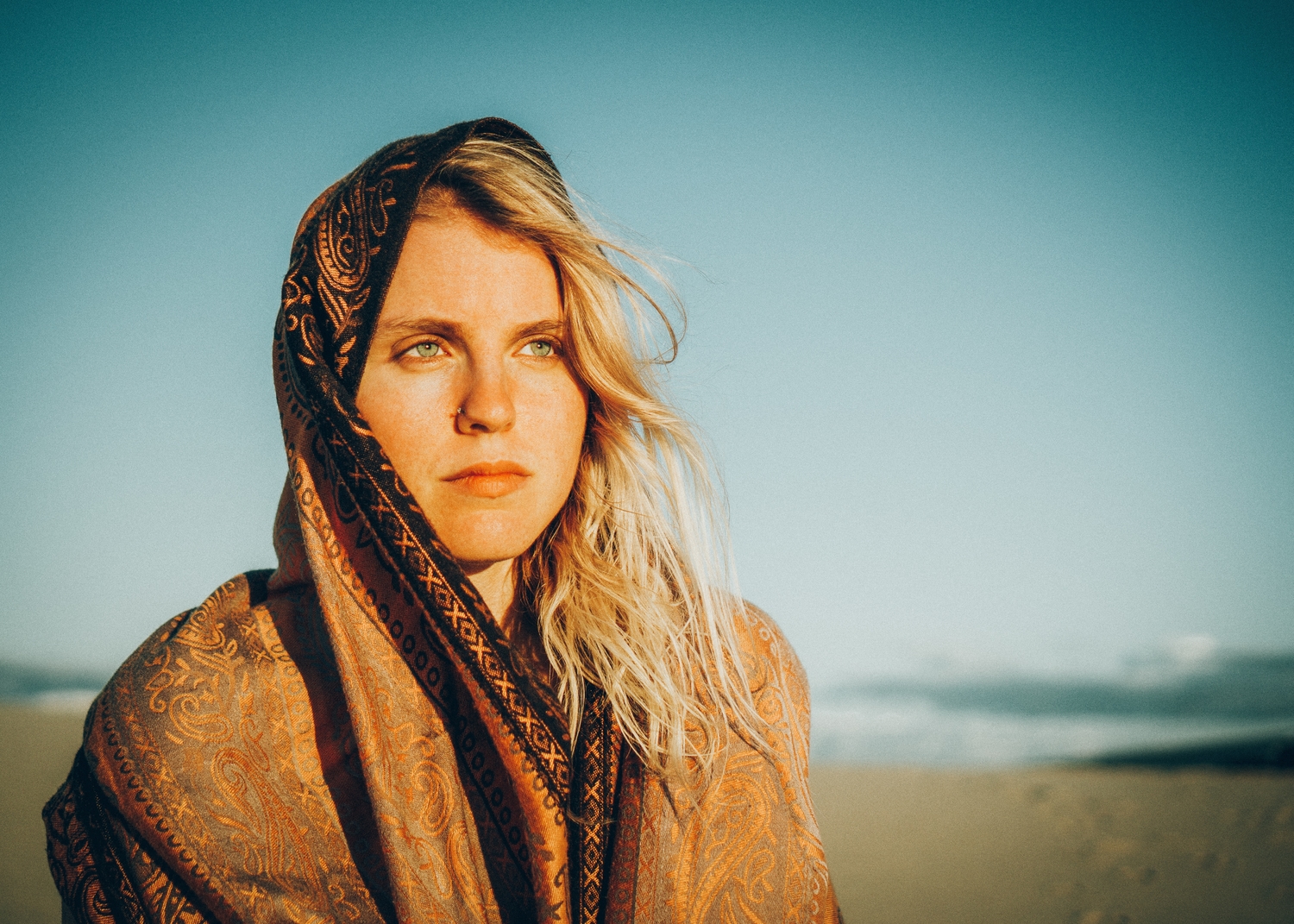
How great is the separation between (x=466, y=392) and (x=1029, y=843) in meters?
10.0

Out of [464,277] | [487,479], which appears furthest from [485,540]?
[464,277]

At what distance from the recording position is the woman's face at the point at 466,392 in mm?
1610

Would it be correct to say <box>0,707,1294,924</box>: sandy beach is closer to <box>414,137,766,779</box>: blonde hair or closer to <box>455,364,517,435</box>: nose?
<box>414,137,766,779</box>: blonde hair

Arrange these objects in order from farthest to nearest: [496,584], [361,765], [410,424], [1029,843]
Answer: [1029,843] → [496,584] → [410,424] → [361,765]

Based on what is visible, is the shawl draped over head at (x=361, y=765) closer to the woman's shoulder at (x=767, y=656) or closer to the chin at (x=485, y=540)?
the chin at (x=485, y=540)

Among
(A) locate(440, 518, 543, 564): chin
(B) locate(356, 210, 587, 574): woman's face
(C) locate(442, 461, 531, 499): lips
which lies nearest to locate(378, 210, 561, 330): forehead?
(B) locate(356, 210, 587, 574): woman's face

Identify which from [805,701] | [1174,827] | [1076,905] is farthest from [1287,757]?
[805,701]

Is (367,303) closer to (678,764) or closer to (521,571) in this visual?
(521,571)

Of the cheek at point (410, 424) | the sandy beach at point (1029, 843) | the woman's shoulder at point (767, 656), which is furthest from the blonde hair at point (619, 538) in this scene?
the sandy beach at point (1029, 843)

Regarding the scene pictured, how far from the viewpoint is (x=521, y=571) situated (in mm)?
2062

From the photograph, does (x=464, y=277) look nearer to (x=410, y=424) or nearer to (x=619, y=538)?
(x=410, y=424)

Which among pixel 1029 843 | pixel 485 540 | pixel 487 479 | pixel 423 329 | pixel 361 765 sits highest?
pixel 423 329

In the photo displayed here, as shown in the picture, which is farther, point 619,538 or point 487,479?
point 619,538

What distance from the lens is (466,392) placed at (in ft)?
5.35
